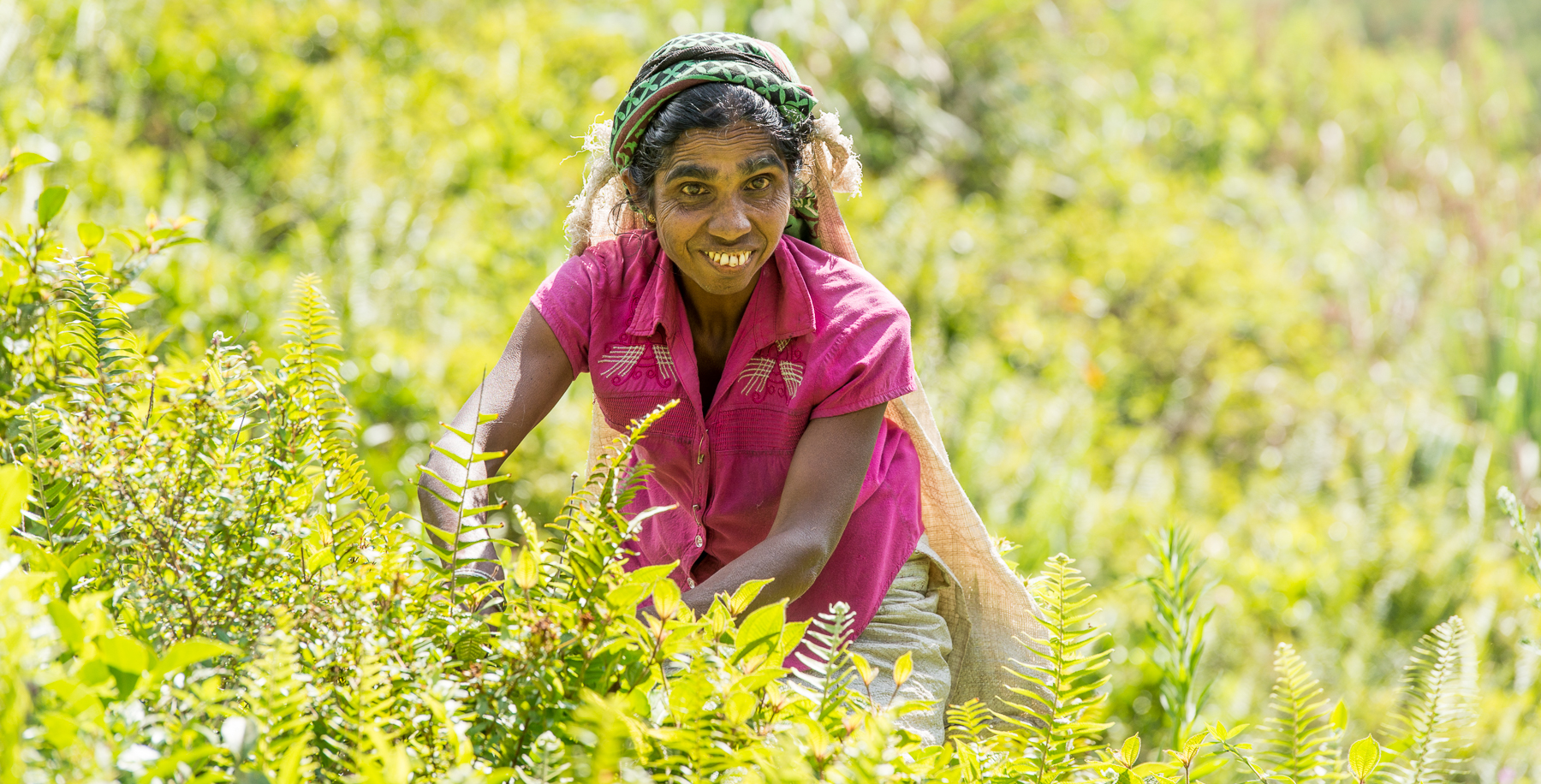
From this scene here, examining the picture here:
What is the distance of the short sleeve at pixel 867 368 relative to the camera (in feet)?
5.99

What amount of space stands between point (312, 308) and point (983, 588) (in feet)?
4.31

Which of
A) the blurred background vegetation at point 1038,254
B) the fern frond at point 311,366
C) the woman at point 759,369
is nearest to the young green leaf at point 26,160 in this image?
the blurred background vegetation at point 1038,254

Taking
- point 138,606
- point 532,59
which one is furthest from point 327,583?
point 532,59

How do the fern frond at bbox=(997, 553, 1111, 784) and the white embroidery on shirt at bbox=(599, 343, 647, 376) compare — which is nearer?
the fern frond at bbox=(997, 553, 1111, 784)

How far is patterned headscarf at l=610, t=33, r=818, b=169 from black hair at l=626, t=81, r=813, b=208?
12 millimetres

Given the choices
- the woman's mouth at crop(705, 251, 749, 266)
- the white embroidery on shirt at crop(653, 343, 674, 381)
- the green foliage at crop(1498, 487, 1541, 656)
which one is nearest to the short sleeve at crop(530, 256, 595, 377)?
the white embroidery on shirt at crop(653, 343, 674, 381)

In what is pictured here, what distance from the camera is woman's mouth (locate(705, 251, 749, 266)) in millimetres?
1822

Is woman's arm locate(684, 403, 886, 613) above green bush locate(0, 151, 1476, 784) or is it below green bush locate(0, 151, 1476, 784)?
above

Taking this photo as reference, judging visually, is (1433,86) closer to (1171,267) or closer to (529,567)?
(1171,267)

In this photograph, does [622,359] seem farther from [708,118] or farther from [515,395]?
[708,118]

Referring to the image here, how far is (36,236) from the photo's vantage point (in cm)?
131

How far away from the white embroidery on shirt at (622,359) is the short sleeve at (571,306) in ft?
0.13

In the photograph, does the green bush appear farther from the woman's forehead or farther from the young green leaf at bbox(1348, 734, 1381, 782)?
the woman's forehead

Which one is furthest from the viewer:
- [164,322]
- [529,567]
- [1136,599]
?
[1136,599]
